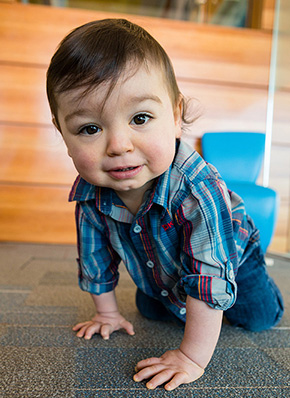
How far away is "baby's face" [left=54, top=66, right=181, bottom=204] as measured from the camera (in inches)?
20.0

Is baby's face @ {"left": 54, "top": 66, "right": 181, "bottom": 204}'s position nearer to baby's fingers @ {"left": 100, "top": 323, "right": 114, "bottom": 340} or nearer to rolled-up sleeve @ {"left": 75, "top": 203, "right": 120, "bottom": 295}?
rolled-up sleeve @ {"left": 75, "top": 203, "right": 120, "bottom": 295}

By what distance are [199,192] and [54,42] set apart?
169 cm

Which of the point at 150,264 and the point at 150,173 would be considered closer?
the point at 150,173

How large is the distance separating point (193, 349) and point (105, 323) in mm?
234

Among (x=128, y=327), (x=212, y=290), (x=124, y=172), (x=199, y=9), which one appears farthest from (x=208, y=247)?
(x=199, y=9)

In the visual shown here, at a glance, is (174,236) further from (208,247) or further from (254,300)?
(254,300)

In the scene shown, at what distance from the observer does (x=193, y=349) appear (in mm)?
542

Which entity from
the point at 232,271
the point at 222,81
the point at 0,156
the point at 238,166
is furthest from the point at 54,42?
the point at 232,271

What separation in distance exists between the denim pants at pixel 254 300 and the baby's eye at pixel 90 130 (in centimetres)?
44

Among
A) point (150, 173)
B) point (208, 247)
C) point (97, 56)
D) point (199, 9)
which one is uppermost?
point (199, 9)

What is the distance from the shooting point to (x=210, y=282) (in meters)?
0.54

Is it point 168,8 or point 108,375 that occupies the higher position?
point 168,8

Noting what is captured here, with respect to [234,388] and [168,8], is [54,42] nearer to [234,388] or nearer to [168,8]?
[168,8]

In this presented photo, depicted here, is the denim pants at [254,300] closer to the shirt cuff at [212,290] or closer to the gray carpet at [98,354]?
the gray carpet at [98,354]
